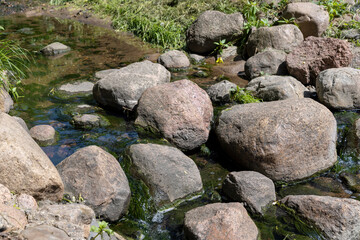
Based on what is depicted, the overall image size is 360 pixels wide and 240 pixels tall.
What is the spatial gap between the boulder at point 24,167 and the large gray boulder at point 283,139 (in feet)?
8.59

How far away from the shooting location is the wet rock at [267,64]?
8.43 m

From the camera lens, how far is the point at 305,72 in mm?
7938

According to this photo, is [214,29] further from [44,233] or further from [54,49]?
[44,233]

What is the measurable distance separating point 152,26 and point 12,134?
331 inches

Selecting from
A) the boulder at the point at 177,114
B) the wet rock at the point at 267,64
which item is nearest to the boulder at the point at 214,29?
the wet rock at the point at 267,64

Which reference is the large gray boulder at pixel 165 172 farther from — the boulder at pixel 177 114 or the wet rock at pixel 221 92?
the wet rock at pixel 221 92

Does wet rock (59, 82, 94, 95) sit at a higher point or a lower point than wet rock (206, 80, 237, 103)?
lower

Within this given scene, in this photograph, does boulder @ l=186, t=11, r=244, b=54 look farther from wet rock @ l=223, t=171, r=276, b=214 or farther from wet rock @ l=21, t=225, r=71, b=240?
wet rock @ l=21, t=225, r=71, b=240

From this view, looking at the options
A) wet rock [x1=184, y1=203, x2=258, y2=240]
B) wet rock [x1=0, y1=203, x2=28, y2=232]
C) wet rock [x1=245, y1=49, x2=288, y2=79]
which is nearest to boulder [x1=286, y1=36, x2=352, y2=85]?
wet rock [x1=245, y1=49, x2=288, y2=79]

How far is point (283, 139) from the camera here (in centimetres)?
514

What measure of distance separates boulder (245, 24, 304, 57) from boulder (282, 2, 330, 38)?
0.61m

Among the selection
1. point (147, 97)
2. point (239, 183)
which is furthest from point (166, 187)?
point (147, 97)

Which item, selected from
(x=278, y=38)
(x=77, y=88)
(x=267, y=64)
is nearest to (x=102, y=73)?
(x=77, y=88)

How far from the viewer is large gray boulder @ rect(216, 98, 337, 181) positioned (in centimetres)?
516
